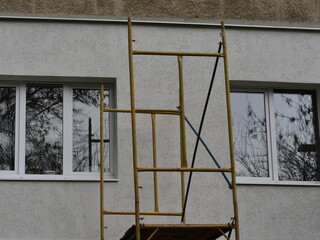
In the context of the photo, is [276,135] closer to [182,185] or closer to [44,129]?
[182,185]

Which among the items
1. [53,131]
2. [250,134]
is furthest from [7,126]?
[250,134]

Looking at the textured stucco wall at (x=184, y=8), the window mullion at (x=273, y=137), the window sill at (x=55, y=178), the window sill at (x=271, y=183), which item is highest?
the textured stucco wall at (x=184, y=8)

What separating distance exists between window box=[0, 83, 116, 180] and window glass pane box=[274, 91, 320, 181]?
200cm

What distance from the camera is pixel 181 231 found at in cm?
802

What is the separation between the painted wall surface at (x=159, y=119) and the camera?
380 inches

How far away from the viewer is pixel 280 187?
10.1 metres

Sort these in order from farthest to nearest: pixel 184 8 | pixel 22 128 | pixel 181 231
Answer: pixel 184 8 < pixel 22 128 < pixel 181 231

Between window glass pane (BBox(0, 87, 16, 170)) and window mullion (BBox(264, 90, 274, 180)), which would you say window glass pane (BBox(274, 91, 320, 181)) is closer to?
window mullion (BBox(264, 90, 274, 180))

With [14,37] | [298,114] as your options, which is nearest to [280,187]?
[298,114]

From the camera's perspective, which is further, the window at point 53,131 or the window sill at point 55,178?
the window at point 53,131

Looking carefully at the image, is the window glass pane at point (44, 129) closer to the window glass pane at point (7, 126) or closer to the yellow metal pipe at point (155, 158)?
the window glass pane at point (7, 126)

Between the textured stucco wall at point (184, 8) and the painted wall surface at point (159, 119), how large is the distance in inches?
6.7

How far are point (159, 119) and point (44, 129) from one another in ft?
4.25

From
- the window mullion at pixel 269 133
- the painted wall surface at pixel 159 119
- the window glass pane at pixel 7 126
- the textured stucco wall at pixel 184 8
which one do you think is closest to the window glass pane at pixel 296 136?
the window mullion at pixel 269 133
